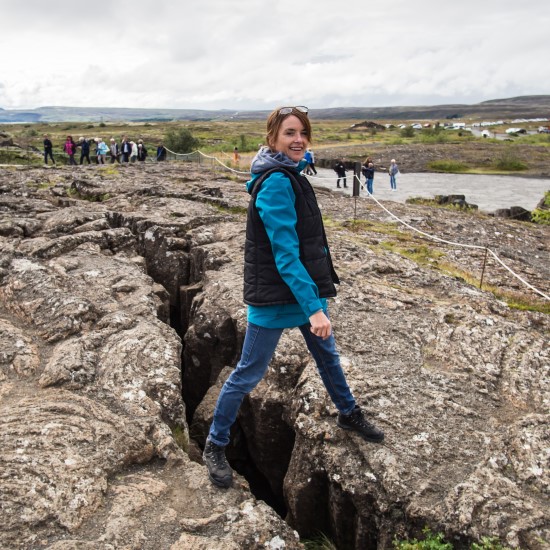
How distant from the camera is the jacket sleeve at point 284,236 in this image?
494 centimetres

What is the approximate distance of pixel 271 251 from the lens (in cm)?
518

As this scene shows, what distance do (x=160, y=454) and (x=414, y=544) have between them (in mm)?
Result: 2962

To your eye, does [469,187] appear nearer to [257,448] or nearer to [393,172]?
[393,172]

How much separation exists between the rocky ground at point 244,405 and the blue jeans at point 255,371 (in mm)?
696

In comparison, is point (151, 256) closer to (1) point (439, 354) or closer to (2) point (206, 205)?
(2) point (206, 205)

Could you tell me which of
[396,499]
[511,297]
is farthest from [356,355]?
[511,297]

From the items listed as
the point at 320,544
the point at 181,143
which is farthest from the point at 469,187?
the point at 320,544

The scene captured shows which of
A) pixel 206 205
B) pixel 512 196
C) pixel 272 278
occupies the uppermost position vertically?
pixel 272 278

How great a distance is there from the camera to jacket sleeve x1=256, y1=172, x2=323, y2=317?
16.2 ft

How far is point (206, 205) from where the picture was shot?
17.6 metres

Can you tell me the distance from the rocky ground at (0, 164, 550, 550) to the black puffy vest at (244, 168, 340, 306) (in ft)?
7.39

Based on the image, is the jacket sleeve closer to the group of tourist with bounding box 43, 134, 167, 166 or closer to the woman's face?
the woman's face

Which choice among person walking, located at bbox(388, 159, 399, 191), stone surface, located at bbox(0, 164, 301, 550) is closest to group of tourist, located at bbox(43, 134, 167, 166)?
person walking, located at bbox(388, 159, 399, 191)

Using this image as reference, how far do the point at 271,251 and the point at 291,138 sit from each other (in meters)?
1.12
